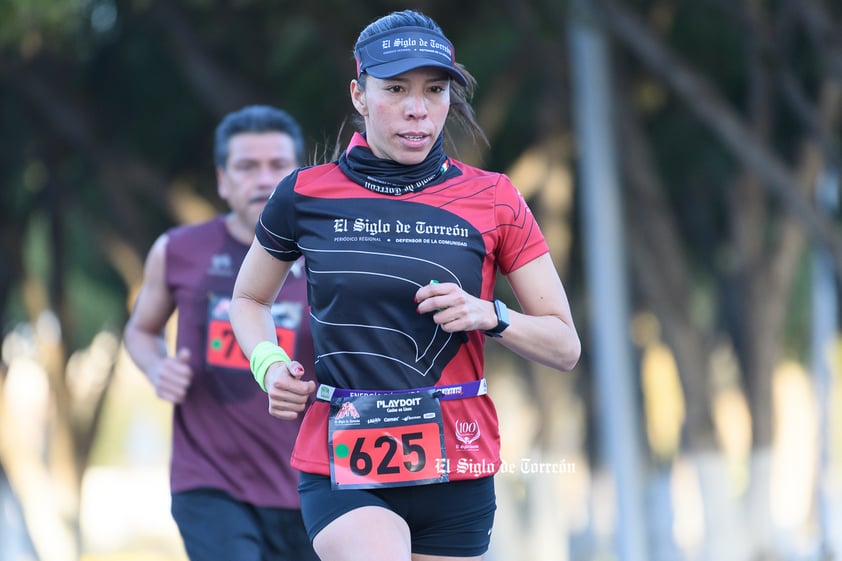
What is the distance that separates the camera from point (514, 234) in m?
4.09

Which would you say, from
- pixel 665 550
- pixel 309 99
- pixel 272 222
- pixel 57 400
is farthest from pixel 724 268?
pixel 272 222

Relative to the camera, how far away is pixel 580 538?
2773 centimetres

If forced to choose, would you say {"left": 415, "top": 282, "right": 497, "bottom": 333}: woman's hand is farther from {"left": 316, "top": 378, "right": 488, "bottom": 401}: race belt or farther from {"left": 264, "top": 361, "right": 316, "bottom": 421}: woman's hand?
{"left": 264, "top": 361, "right": 316, "bottom": 421}: woman's hand

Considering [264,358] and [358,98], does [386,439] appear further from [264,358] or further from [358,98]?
[358,98]

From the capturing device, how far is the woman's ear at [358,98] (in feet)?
13.8

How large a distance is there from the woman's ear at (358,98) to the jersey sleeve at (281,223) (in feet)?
0.81

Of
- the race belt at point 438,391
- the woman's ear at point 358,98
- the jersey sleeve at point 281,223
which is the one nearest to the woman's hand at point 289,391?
the race belt at point 438,391

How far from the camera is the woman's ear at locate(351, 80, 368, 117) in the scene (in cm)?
A: 422

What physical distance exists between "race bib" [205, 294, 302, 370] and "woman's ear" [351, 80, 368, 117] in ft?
4.96

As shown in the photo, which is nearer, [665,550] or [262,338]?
[262,338]

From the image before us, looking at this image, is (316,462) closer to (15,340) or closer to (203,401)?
(203,401)

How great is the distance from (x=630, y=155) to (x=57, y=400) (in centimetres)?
757

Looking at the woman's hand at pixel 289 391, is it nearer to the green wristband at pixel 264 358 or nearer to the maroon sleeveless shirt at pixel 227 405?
the green wristband at pixel 264 358

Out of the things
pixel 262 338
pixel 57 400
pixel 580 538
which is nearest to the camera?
pixel 262 338
